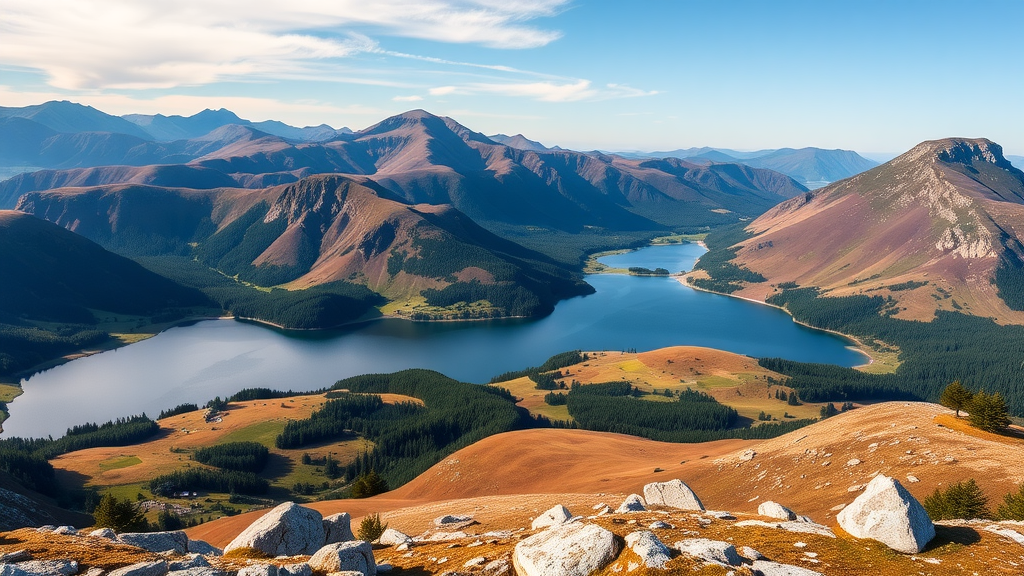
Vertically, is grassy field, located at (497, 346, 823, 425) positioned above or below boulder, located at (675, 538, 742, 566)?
below

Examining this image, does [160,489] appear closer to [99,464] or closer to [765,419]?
[99,464]

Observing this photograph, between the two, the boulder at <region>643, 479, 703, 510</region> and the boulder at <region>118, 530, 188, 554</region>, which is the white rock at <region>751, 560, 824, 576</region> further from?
the boulder at <region>118, 530, 188, 554</region>

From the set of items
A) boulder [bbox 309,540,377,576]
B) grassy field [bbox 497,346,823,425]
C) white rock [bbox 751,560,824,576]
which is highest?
white rock [bbox 751,560,824,576]

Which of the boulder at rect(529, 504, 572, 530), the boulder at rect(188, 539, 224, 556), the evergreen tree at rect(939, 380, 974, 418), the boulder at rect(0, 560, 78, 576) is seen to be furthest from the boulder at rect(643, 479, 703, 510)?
the evergreen tree at rect(939, 380, 974, 418)

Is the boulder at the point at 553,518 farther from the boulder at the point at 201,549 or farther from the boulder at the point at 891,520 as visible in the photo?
the boulder at the point at 201,549

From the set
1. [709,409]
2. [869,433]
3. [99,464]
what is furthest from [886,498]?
[99,464]

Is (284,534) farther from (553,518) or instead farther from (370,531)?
(553,518)

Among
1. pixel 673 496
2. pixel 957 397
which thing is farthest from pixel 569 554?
pixel 957 397
